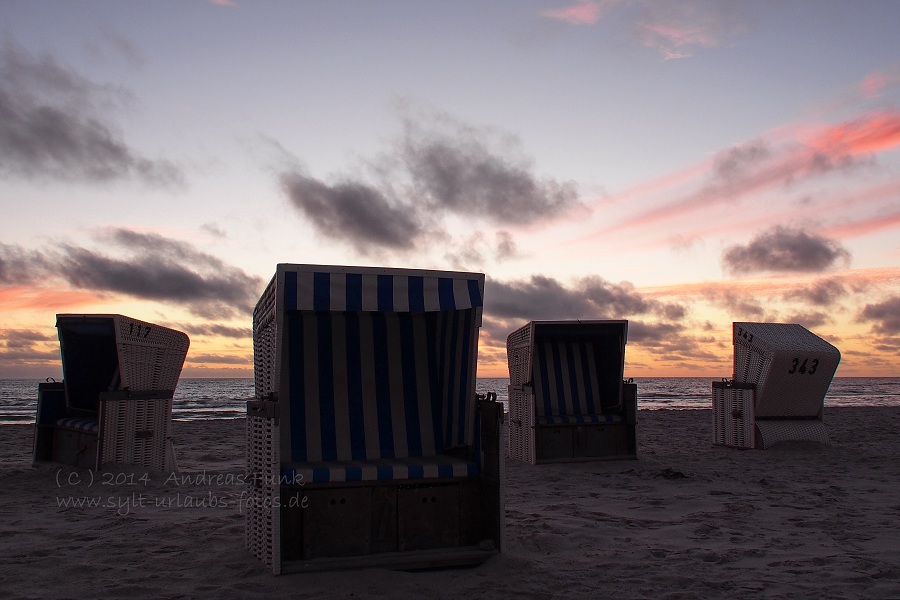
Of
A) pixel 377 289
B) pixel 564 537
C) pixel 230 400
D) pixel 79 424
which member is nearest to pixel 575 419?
pixel 564 537

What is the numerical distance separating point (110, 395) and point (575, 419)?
6.81m

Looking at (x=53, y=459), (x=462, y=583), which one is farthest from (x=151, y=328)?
(x=462, y=583)

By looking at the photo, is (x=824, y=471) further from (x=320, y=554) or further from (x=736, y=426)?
(x=320, y=554)

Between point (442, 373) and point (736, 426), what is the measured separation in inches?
333

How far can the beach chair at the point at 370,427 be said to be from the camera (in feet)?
15.5

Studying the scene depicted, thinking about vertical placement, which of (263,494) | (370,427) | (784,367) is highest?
(784,367)

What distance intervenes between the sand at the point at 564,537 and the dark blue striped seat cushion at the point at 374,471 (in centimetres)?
65

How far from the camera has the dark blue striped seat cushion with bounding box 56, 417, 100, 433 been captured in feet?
28.3

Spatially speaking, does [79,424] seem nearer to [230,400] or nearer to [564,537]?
[564,537]

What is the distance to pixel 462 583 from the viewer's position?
451 cm

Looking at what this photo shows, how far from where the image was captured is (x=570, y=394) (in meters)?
11.4

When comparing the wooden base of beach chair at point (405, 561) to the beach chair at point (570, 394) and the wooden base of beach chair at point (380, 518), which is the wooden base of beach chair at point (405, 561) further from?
the beach chair at point (570, 394)

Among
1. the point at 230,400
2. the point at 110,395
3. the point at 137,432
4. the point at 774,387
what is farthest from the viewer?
the point at 230,400

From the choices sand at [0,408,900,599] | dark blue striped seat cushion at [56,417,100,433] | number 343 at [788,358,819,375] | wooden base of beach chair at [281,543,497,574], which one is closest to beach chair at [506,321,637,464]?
sand at [0,408,900,599]
